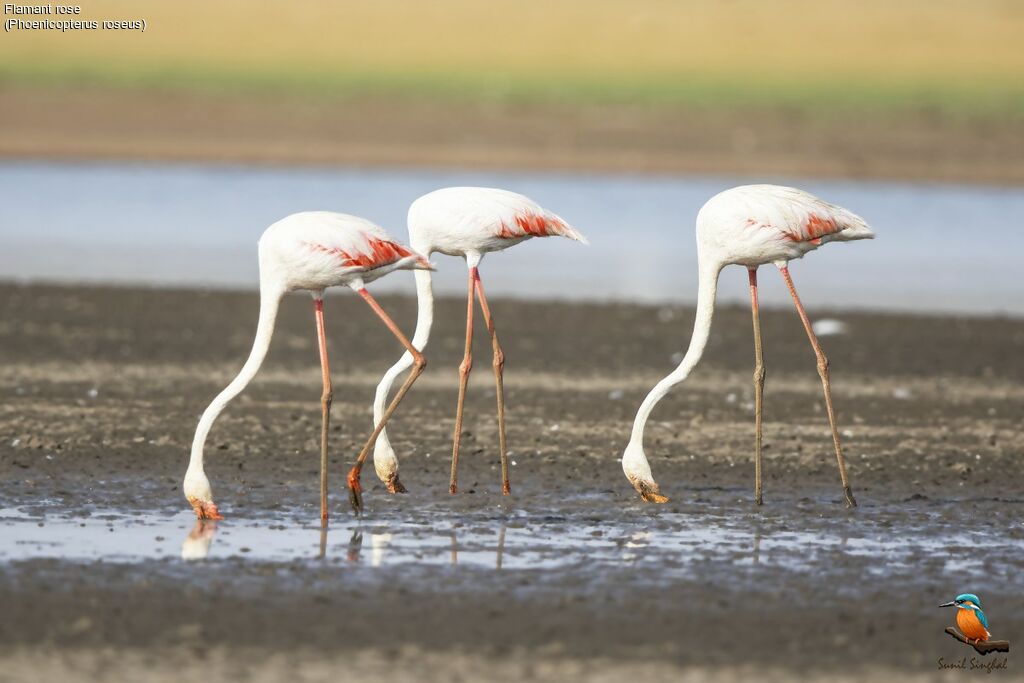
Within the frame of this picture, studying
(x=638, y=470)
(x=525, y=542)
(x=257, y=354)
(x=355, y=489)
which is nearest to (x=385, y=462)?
(x=355, y=489)

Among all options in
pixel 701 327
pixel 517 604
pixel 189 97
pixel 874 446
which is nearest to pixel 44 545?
pixel 517 604

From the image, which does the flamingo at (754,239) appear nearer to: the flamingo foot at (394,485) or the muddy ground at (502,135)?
the flamingo foot at (394,485)

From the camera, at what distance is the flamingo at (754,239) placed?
8.17m

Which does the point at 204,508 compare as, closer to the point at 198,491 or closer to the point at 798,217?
the point at 198,491

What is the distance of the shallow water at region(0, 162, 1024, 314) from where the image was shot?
1712 centimetres

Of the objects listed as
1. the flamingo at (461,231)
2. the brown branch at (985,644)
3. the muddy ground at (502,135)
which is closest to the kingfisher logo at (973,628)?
the brown branch at (985,644)

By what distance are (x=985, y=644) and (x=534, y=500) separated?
9.63 feet

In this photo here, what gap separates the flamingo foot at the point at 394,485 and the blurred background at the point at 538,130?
318 inches

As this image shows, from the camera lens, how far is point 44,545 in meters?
7.09

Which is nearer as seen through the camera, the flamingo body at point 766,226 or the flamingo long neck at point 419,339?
the flamingo body at point 766,226

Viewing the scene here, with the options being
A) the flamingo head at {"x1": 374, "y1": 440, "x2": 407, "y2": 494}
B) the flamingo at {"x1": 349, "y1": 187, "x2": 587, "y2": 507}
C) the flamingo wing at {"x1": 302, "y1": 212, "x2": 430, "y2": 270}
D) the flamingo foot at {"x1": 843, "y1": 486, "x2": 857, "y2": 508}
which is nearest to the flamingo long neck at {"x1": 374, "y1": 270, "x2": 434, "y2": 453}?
the flamingo at {"x1": 349, "y1": 187, "x2": 587, "y2": 507}

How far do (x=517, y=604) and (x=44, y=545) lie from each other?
2180mm

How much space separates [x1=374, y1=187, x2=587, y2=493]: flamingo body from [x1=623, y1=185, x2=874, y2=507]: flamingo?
2.21 ft

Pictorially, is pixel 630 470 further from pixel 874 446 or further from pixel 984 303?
pixel 984 303
